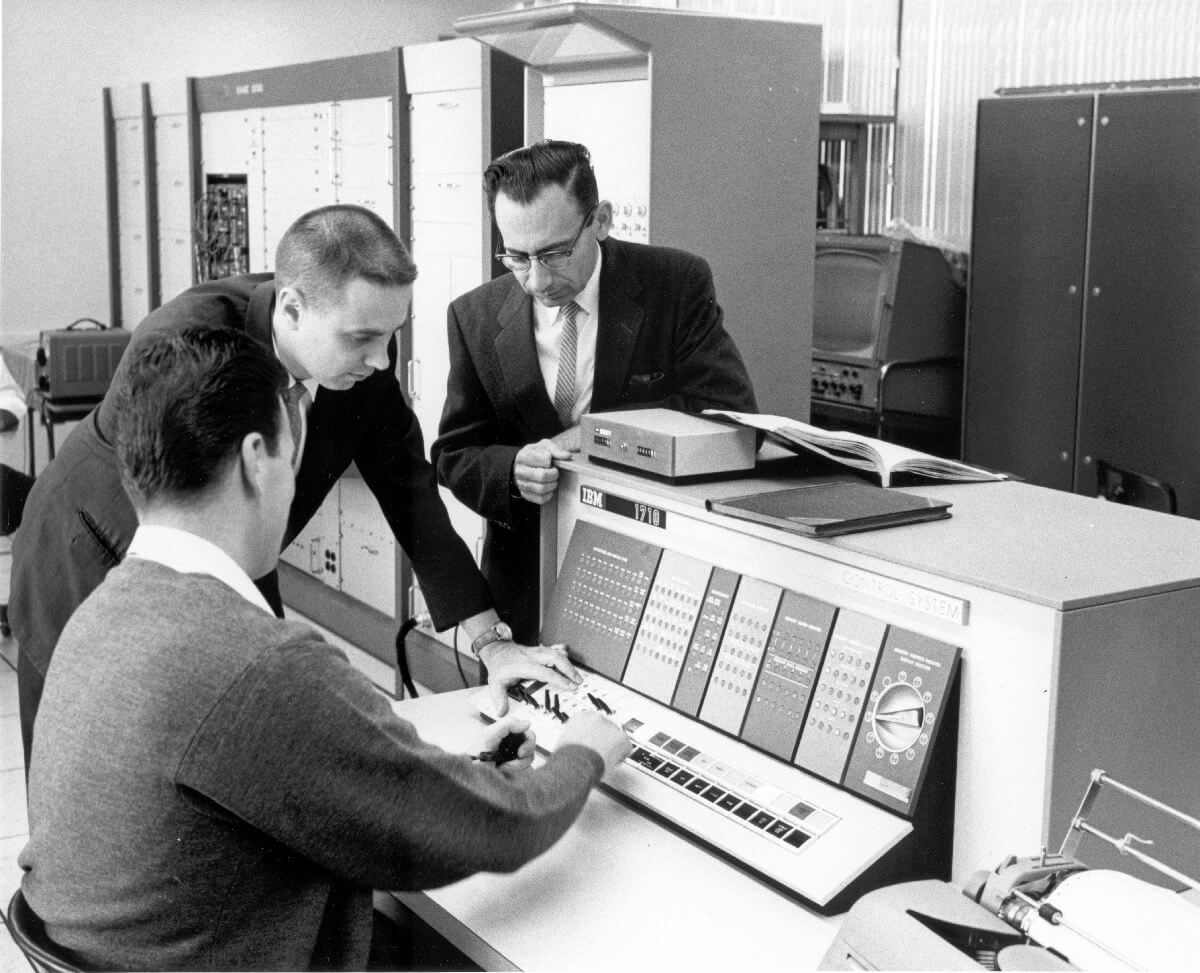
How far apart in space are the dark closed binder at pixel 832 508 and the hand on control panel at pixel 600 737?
1.01 ft

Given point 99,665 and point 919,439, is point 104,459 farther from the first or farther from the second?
point 919,439

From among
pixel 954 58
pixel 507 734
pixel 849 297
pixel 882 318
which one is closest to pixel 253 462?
pixel 507 734

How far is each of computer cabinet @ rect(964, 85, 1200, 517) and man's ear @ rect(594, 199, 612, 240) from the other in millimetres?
1546

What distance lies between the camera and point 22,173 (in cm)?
617

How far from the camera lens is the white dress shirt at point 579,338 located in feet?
7.85

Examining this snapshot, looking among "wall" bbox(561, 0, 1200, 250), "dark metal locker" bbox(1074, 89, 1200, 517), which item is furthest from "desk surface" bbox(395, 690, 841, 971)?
"wall" bbox(561, 0, 1200, 250)

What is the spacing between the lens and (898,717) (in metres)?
1.47

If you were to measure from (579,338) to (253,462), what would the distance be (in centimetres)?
122

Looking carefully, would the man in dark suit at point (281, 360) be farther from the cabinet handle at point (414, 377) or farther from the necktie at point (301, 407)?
the cabinet handle at point (414, 377)

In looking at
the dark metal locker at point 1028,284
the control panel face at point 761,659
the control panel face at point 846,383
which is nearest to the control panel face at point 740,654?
the control panel face at point 761,659

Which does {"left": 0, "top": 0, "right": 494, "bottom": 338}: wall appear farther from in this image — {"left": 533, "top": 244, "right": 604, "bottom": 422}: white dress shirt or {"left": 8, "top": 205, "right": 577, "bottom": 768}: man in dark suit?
{"left": 8, "top": 205, "right": 577, "bottom": 768}: man in dark suit

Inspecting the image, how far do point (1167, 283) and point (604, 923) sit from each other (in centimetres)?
269

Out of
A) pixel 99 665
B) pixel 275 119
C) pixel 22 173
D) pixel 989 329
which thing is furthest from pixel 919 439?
pixel 22 173

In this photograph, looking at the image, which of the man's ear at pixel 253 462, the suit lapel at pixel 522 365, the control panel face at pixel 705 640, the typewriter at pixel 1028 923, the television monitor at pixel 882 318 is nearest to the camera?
the typewriter at pixel 1028 923
